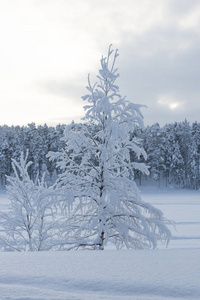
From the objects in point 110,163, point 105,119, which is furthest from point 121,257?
point 105,119

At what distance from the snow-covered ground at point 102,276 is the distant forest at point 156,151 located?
5610 centimetres

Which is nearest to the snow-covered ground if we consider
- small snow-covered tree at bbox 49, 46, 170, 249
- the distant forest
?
small snow-covered tree at bbox 49, 46, 170, 249

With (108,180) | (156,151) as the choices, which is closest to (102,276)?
(108,180)

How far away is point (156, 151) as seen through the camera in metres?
64.6

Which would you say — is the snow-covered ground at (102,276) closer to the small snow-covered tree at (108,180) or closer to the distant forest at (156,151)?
the small snow-covered tree at (108,180)

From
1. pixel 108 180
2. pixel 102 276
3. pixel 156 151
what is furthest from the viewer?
pixel 156 151

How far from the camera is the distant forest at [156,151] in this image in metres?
61.1

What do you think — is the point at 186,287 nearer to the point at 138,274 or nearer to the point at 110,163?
the point at 138,274

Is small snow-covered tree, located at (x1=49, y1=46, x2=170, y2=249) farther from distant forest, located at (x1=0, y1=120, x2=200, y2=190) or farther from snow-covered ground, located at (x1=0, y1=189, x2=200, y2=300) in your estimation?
distant forest, located at (x1=0, y1=120, x2=200, y2=190)

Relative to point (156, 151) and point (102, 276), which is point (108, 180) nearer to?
point (102, 276)

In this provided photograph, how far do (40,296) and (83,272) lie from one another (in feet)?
2.52

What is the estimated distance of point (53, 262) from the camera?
12.3 feet

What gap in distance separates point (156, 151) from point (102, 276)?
62954 mm

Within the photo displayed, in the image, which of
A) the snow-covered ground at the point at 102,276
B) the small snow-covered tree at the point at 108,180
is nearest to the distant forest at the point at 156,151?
the small snow-covered tree at the point at 108,180
